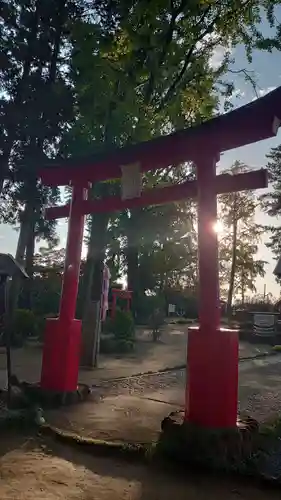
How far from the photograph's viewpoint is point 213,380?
3580 mm

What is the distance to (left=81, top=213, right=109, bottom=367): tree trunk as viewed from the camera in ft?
29.9

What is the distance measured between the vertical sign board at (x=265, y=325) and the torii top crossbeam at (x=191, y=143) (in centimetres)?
1377

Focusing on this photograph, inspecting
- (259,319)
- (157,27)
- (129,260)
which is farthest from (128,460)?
(129,260)

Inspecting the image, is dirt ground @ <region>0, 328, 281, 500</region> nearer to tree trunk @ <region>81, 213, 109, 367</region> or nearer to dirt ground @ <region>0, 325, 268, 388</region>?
dirt ground @ <region>0, 325, 268, 388</region>

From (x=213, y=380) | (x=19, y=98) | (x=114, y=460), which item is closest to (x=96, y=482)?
(x=114, y=460)

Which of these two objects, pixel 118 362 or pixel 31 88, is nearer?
pixel 118 362

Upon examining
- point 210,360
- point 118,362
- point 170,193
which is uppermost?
point 170,193

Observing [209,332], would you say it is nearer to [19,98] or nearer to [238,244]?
[19,98]

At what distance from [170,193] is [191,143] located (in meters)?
0.91

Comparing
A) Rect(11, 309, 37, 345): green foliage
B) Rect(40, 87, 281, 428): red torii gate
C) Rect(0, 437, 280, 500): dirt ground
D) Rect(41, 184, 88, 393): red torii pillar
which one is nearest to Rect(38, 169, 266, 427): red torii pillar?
Rect(40, 87, 281, 428): red torii gate

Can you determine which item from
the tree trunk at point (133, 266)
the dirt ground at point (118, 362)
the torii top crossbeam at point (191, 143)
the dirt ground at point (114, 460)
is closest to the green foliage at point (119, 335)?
the dirt ground at point (118, 362)

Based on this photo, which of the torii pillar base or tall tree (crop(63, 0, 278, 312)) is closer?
the torii pillar base

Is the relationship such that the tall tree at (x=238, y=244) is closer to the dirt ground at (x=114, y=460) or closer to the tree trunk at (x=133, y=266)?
the tree trunk at (x=133, y=266)

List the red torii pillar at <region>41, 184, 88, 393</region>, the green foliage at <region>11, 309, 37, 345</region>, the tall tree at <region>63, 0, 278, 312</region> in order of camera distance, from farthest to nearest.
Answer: the green foliage at <region>11, 309, 37, 345</region> → the tall tree at <region>63, 0, 278, 312</region> → the red torii pillar at <region>41, 184, 88, 393</region>
